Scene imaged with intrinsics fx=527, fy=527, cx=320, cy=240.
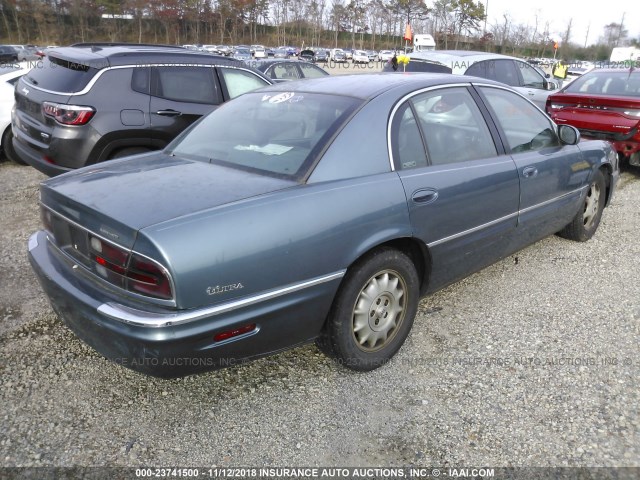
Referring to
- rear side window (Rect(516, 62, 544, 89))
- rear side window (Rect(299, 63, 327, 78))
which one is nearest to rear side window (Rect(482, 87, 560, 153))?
rear side window (Rect(516, 62, 544, 89))

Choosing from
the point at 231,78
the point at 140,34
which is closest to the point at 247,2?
the point at 140,34

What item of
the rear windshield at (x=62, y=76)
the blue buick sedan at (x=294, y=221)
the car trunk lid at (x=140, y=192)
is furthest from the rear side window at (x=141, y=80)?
the car trunk lid at (x=140, y=192)

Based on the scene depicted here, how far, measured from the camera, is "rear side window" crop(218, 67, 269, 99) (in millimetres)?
6094

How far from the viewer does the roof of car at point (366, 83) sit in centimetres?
304

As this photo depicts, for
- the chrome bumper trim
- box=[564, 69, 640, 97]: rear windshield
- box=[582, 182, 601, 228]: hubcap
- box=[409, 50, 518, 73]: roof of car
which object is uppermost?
box=[409, 50, 518, 73]: roof of car

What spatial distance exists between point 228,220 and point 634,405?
2.22 m

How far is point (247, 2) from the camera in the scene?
75125mm

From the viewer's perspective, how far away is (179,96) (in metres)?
5.66

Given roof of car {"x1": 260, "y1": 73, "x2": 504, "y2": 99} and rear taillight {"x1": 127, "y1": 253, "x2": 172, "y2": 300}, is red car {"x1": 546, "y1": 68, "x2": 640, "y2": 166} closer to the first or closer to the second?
roof of car {"x1": 260, "y1": 73, "x2": 504, "y2": 99}

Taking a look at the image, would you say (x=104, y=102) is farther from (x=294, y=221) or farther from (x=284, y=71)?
(x=284, y=71)

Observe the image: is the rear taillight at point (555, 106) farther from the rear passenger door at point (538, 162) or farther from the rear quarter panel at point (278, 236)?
the rear quarter panel at point (278, 236)

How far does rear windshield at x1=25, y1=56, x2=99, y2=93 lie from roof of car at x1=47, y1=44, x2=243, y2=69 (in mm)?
53

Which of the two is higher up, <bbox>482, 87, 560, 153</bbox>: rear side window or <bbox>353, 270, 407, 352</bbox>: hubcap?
<bbox>482, 87, 560, 153</bbox>: rear side window

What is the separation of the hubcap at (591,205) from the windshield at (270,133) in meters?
2.91
